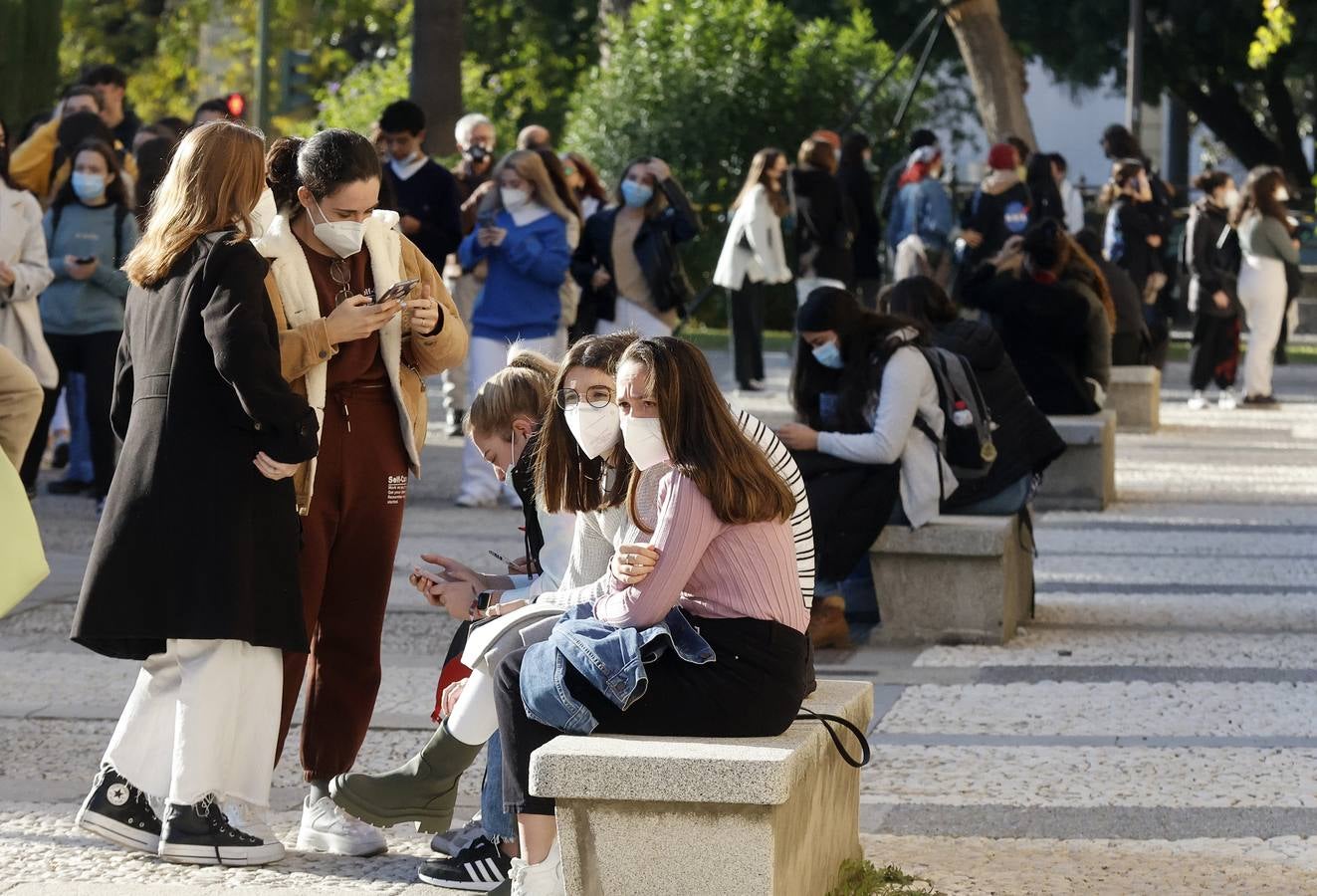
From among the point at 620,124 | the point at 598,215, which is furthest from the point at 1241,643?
the point at 620,124

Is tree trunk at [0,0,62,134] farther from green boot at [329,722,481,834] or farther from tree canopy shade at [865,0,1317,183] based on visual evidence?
tree canopy shade at [865,0,1317,183]

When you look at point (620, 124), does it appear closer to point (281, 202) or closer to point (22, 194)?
point (22, 194)

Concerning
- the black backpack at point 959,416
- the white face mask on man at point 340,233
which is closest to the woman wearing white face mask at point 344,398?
the white face mask on man at point 340,233

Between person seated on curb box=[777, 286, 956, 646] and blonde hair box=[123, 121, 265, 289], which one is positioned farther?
person seated on curb box=[777, 286, 956, 646]

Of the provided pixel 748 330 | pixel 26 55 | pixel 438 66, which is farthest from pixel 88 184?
pixel 438 66

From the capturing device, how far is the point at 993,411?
9141 millimetres

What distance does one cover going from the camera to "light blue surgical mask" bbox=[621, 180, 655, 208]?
13.4 metres

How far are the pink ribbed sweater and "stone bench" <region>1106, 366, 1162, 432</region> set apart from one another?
38.7 feet

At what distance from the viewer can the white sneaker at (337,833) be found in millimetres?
5441

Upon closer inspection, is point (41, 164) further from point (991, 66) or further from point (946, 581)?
point (991, 66)

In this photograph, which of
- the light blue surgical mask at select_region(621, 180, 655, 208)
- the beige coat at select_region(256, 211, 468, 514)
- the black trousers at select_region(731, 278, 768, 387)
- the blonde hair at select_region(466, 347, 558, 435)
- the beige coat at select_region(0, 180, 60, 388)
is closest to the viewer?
the beige coat at select_region(256, 211, 468, 514)

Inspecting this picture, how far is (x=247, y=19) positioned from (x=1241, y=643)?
33.2 m

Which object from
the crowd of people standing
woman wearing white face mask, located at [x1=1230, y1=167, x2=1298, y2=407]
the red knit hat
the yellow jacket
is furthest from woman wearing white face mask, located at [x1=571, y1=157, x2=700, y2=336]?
the crowd of people standing

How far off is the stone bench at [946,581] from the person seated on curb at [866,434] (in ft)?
0.30
